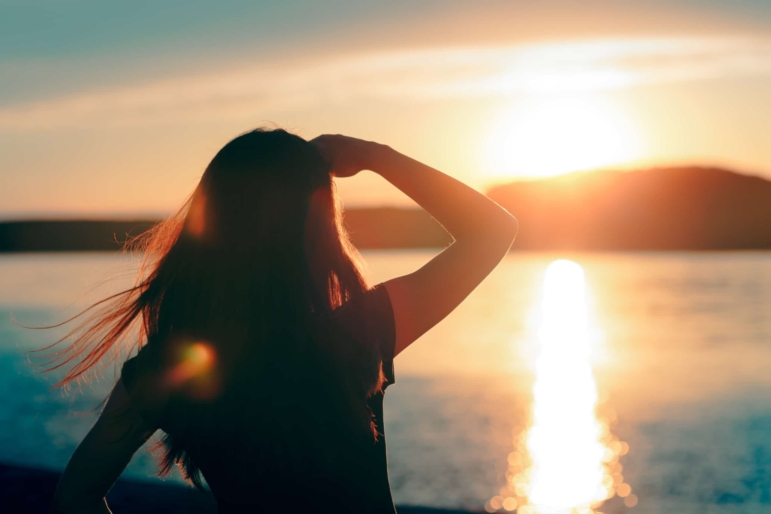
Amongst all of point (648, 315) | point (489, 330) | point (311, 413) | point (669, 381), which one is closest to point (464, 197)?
point (311, 413)

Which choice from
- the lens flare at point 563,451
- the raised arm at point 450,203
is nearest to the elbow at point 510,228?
the raised arm at point 450,203

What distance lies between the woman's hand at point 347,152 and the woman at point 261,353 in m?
0.26

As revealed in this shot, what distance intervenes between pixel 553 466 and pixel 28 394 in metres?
16.8

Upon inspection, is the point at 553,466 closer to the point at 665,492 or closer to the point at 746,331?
the point at 665,492

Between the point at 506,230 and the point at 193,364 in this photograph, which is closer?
the point at 193,364

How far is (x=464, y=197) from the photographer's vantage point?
1.84 m

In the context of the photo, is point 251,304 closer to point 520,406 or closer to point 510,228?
point 510,228

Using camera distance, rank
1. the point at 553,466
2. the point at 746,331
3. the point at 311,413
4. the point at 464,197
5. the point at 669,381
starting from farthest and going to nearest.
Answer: the point at 746,331
the point at 669,381
the point at 553,466
the point at 464,197
the point at 311,413

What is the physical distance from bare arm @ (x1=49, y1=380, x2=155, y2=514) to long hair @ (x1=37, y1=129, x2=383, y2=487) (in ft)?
0.22

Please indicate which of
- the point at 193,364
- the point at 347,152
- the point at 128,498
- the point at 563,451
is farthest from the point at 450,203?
the point at 563,451

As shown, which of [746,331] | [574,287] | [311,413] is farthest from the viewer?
[574,287]

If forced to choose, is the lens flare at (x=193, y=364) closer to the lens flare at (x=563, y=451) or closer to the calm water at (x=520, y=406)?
the calm water at (x=520, y=406)

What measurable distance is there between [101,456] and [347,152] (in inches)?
34.2

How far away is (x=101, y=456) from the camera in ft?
4.93
